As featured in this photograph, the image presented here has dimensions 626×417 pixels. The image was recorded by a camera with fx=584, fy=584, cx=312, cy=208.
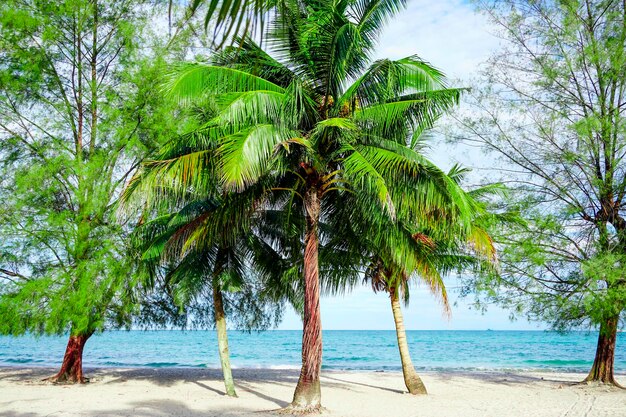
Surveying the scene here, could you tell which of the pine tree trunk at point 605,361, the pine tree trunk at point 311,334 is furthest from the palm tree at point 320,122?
the pine tree trunk at point 605,361

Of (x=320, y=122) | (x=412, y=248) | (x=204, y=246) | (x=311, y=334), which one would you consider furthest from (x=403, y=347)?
(x=320, y=122)

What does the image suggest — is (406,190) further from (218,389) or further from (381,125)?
(218,389)

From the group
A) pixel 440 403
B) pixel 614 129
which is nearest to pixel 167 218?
pixel 440 403

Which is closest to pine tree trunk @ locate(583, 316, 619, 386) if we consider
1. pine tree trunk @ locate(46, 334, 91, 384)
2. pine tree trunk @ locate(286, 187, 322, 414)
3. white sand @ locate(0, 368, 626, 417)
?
white sand @ locate(0, 368, 626, 417)

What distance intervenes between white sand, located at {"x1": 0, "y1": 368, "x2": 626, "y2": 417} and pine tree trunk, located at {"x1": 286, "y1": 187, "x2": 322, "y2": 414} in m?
→ 0.52

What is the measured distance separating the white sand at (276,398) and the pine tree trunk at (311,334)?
0.52m

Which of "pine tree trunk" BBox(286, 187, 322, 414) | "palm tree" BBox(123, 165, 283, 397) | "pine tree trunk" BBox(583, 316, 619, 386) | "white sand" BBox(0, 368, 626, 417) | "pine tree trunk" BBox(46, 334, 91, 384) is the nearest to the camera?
"pine tree trunk" BBox(286, 187, 322, 414)

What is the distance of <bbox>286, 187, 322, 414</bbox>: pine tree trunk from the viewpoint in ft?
36.7

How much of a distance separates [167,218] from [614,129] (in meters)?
11.6

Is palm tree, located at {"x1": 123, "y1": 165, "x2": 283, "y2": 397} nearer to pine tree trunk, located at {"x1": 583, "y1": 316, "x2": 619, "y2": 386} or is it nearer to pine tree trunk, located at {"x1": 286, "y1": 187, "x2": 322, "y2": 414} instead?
pine tree trunk, located at {"x1": 286, "y1": 187, "x2": 322, "y2": 414}

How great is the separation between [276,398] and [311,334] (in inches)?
144

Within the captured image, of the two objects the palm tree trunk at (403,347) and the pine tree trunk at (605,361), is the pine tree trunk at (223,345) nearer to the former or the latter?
the palm tree trunk at (403,347)

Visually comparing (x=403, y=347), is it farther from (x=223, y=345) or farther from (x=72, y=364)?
(x=72, y=364)

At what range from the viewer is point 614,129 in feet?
49.2
